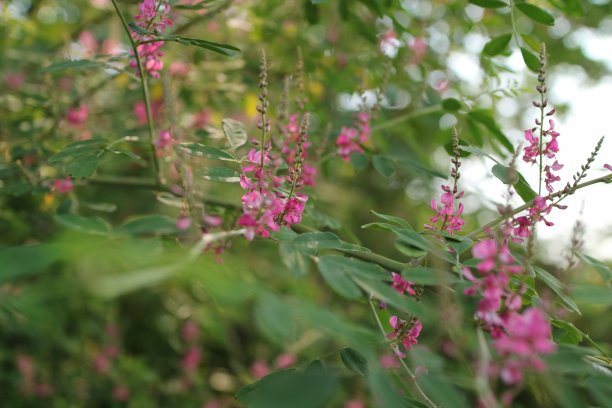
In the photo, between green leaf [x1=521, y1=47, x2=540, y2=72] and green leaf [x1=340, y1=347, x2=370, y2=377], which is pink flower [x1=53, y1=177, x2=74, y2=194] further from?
green leaf [x1=521, y1=47, x2=540, y2=72]

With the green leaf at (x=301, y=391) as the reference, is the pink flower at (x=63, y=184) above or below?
below

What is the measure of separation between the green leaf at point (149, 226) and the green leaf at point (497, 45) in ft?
4.41

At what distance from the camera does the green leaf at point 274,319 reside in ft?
2.82

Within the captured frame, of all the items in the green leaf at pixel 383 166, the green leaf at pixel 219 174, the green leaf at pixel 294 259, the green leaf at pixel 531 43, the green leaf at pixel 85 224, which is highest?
the green leaf at pixel 531 43

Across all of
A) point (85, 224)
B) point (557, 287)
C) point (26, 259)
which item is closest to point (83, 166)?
point (85, 224)

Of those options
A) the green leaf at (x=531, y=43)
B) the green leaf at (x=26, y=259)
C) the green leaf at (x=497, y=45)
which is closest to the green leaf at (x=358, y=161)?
the green leaf at (x=497, y=45)

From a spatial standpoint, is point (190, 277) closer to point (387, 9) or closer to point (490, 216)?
point (387, 9)

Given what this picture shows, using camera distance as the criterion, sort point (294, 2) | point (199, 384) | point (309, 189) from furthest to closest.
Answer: point (199, 384) < point (294, 2) < point (309, 189)

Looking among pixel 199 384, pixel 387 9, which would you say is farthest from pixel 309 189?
pixel 199 384

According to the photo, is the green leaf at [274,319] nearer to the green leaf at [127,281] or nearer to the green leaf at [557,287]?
the green leaf at [127,281]

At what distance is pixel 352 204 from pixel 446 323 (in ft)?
13.4

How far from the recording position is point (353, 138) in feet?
6.52

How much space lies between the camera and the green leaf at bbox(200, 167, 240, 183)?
132cm

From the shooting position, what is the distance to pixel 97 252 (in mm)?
930
